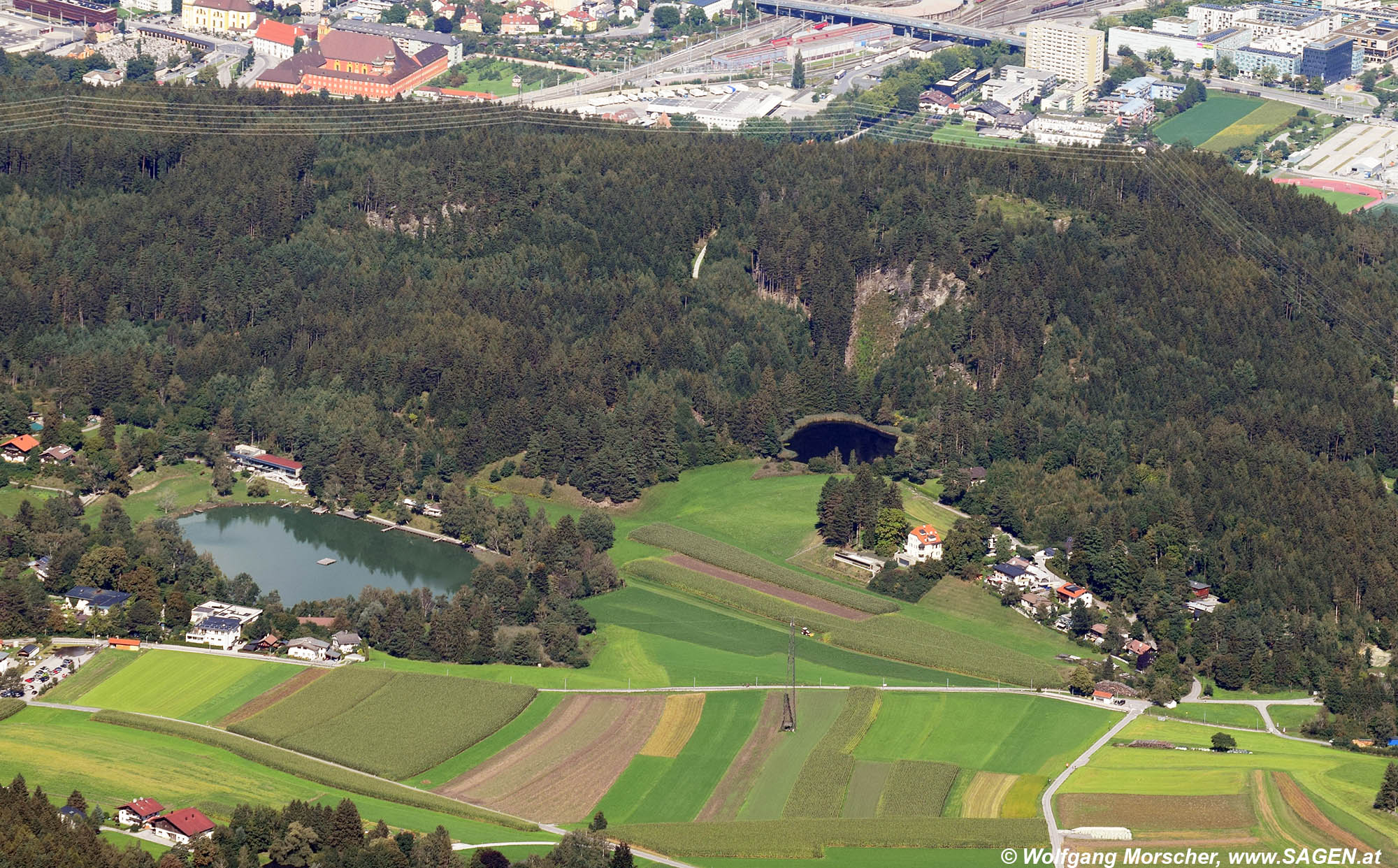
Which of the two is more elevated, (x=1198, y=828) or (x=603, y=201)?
(x=603, y=201)

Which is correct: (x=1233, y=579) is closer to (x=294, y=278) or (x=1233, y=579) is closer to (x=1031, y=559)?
(x=1031, y=559)

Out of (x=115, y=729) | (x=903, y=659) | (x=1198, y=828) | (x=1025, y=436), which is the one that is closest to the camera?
(x=1198, y=828)

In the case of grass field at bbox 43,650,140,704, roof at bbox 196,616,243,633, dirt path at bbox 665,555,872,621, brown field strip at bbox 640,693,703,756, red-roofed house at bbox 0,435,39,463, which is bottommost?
dirt path at bbox 665,555,872,621

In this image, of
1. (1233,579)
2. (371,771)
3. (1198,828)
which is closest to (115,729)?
(371,771)

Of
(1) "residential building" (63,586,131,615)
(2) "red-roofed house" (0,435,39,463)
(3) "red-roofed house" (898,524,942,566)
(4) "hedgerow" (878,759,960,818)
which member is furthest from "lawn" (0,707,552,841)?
(3) "red-roofed house" (898,524,942,566)

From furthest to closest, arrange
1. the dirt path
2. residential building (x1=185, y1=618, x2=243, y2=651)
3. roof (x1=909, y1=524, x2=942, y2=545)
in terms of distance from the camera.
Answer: roof (x1=909, y1=524, x2=942, y2=545)
the dirt path
residential building (x1=185, y1=618, x2=243, y2=651)

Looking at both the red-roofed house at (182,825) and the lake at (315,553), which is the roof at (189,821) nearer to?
the red-roofed house at (182,825)

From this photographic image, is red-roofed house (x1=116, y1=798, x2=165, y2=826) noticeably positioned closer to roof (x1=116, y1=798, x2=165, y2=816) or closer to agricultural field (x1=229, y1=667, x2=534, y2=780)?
roof (x1=116, y1=798, x2=165, y2=816)

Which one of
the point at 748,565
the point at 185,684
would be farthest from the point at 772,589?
the point at 185,684

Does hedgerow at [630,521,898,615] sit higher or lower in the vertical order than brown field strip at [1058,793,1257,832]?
lower
